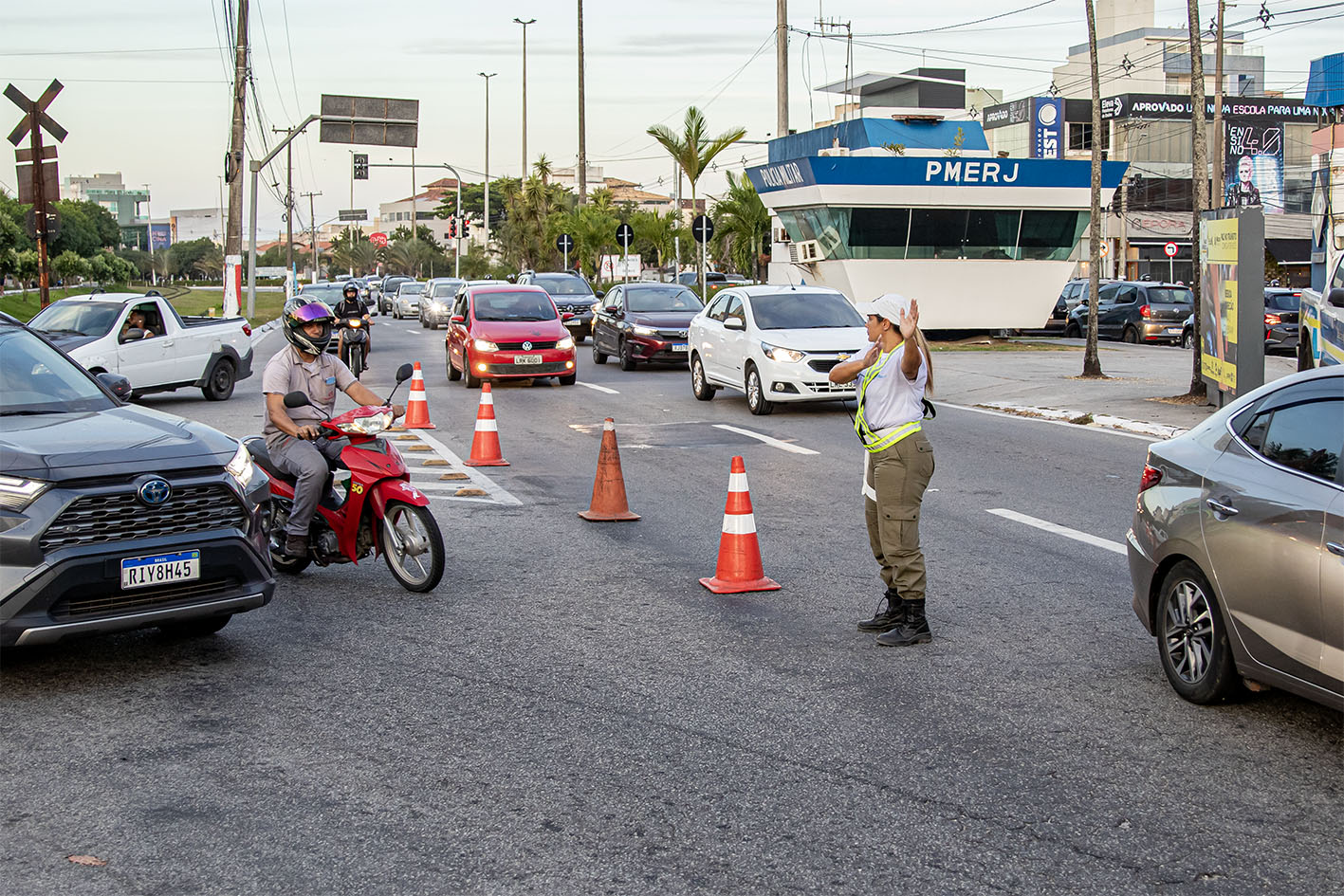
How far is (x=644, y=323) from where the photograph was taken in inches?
1047

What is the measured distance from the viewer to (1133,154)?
3159 inches

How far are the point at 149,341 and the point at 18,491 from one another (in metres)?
15.2

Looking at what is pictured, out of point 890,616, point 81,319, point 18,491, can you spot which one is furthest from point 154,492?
point 81,319

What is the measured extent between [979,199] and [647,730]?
31256 millimetres

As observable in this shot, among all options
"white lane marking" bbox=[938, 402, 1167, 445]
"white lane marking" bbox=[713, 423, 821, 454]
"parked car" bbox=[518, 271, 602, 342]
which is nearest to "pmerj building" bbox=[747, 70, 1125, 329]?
"parked car" bbox=[518, 271, 602, 342]

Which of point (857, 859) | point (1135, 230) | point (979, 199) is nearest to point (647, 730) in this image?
point (857, 859)

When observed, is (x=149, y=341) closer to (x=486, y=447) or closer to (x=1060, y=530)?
(x=486, y=447)

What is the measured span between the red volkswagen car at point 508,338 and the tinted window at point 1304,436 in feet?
58.7

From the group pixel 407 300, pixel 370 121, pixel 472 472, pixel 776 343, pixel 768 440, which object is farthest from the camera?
pixel 407 300

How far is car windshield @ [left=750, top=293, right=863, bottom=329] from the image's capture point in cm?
1875

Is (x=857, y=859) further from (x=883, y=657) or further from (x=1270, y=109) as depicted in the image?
(x=1270, y=109)

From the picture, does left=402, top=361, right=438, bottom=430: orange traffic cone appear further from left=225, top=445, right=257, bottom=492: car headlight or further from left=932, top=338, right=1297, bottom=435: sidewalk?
left=225, top=445, right=257, bottom=492: car headlight

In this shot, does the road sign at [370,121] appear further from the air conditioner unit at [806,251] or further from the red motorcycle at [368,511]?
the red motorcycle at [368,511]

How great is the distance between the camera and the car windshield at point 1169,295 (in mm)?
35656
